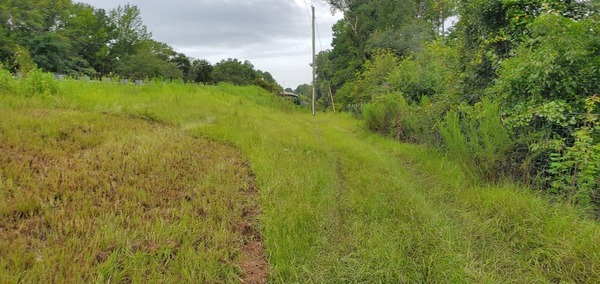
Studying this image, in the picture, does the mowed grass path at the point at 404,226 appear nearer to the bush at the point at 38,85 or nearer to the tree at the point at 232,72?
the bush at the point at 38,85

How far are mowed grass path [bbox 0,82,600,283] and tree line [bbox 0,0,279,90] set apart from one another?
75.5 ft

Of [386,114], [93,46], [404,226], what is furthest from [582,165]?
[93,46]

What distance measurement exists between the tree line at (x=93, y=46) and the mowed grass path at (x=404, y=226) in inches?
906

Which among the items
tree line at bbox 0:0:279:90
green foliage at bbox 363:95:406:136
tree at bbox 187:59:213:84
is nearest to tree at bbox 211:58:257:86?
tree line at bbox 0:0:279:90

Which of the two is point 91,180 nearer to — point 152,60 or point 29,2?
point 152,60

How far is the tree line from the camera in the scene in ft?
107

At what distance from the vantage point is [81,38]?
4100 centimetres

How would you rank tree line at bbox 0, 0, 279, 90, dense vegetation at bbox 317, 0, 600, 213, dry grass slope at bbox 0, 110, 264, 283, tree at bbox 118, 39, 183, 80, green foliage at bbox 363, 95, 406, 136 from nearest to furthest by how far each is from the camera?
dry grass slope at bbox 0, 110, 264, 283
dense vegetation at bbox 317, 0, 600, 213
green foliage at bbox 363, 95, 406, 136
tree line at bbox 0, 0, 279, 90
tree at bbox 118, 39, 183, 80

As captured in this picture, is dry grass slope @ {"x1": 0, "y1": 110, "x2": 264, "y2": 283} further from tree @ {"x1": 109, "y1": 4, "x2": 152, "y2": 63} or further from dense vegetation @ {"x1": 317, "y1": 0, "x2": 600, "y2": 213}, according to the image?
tree @ {"x1": 109, "y1": 4, "x2": 152, "y2": 63}

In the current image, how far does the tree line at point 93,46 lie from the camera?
3253 centimetres

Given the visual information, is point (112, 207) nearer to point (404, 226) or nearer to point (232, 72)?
point (404, 226)

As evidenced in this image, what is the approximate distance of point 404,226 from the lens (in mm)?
3156

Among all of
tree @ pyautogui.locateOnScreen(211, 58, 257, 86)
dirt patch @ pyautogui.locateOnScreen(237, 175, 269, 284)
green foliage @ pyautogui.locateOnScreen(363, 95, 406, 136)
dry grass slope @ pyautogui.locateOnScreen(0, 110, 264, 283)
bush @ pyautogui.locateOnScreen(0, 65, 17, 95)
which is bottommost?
dirt patch @ pyautogui.locateOnScreen(237, 175, 269, 284)

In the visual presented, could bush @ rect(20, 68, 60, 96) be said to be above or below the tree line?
below
